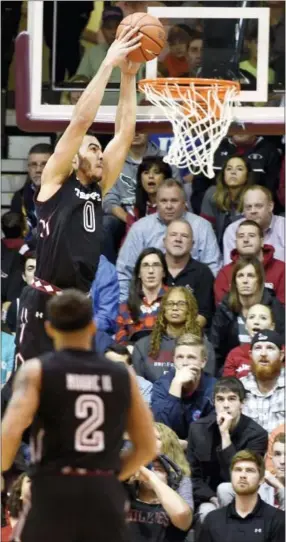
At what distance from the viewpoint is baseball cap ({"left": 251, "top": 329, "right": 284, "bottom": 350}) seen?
9594 mm

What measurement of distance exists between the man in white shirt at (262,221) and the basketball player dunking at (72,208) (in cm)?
390

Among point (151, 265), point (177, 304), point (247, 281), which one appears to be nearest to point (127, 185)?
point (151, 265)

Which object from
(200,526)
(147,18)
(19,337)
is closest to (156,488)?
(200,526)

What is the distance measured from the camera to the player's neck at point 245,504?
838cm

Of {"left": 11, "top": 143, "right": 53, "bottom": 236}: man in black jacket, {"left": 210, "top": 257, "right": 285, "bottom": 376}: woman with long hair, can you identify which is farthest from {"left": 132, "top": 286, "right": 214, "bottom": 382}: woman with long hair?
{"left": 11, "top": 143, "right": 53, "bottom": 236}: man in black jacket

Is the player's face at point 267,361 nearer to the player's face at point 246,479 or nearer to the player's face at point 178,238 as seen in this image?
the player's face at point 246,479

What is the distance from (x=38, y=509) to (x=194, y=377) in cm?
431

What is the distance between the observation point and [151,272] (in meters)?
10.5

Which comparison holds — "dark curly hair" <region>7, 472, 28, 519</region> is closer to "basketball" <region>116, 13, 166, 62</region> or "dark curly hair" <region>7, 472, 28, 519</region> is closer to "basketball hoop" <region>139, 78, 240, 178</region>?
"basketball" <region>116, 13, 166, 62</region>

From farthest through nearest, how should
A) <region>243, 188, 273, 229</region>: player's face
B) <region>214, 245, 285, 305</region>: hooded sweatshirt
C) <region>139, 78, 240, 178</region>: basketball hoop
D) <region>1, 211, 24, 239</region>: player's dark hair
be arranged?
1. <region>1, 211, 24, 239</region>: player's dark hair
2. <region>243, 188, 273, 229</region>: player's face
3. <region>214, 245, 285, 305</region>: hooded sweatshirt
4. <region>139, 78, 240, 178</region>: basketball hoop

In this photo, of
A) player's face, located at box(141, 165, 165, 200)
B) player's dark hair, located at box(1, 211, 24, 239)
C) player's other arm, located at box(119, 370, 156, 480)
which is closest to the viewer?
player's other arm, located at box(119, 370, 156, 480)

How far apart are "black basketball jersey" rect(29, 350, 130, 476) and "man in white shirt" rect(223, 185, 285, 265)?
19.7 feet

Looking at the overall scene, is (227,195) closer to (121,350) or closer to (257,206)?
(257,206)

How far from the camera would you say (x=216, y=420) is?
914 cm
